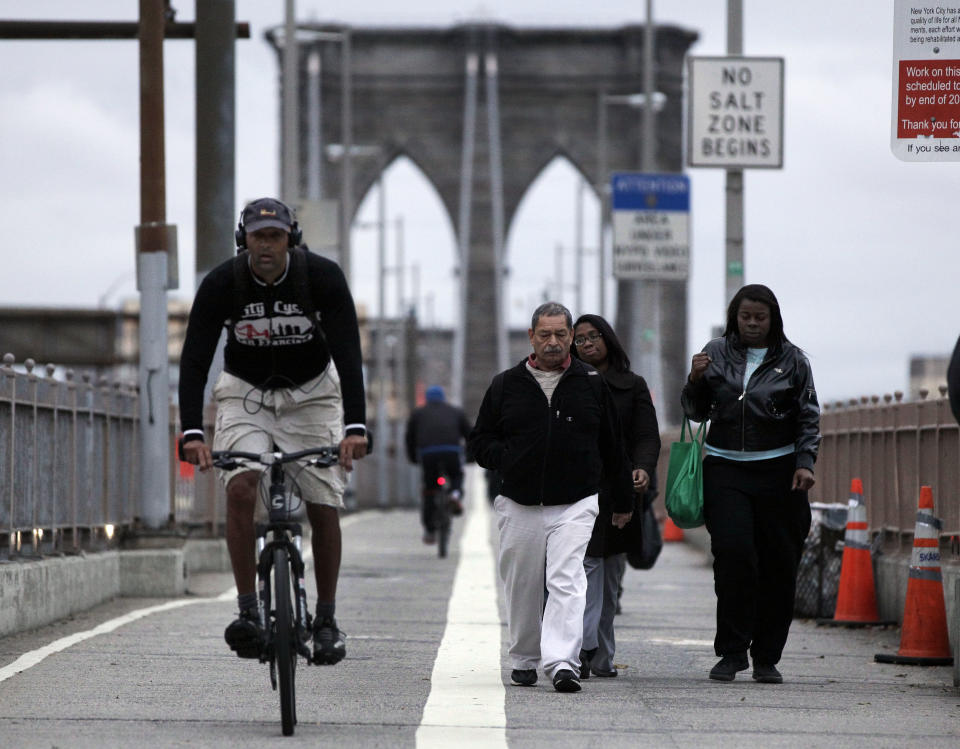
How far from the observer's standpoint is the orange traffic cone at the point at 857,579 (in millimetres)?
12586

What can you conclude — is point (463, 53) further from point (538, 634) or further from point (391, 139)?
point (538, 634)

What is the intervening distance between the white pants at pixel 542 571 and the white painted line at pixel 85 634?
2.23 meters

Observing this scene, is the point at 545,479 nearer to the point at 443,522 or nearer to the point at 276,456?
the point at 276,456

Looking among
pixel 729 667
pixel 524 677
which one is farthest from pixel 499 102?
pixel 524 677

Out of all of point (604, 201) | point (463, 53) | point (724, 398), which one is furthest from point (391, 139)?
point (724, 398)

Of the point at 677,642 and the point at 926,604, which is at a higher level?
the point at 926,604

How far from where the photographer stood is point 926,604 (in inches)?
410

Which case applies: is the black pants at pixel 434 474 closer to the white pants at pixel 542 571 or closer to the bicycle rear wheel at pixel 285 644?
the white pants at pixel 542 571

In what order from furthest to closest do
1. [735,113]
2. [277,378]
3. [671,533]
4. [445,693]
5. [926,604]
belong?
[671,533] < [735,113] < [926,604] < [445,693] < [277,378]

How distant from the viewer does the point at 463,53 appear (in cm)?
9038

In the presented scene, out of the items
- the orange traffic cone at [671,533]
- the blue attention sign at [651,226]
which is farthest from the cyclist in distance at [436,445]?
the orange traffic cone at [671,533]

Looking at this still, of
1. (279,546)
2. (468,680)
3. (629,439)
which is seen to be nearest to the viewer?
(279,546)

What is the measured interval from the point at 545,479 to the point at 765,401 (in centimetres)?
120

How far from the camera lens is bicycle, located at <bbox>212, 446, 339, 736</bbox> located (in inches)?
281
